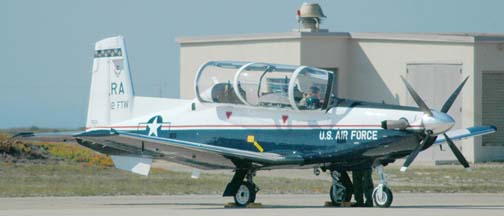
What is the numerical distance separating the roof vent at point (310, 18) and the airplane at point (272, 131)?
20414mm

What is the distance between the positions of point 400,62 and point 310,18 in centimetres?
444

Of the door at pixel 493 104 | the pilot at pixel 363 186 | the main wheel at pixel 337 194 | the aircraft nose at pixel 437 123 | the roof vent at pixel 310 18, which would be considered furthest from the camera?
the roof vent at pixel 310 18

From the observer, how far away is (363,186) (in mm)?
21422

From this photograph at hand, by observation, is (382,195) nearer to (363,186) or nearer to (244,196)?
(363,186)

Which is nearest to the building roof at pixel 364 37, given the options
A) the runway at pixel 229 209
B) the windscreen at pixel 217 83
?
the runway at pixel 229 209

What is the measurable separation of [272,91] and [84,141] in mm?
3836

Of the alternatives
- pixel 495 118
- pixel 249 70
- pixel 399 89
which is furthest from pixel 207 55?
pixel 249 70

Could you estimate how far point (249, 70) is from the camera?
21.5 meters

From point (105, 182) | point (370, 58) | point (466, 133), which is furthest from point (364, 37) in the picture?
point (466, 133)

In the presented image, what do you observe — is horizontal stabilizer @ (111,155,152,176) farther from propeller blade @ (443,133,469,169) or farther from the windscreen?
propeller blade @ (443,133,469,169)

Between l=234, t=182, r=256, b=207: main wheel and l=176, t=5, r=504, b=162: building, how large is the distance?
17.5 meters

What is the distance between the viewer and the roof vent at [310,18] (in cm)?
4281

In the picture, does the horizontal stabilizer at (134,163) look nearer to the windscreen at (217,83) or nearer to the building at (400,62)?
the windscreen at (217,83)

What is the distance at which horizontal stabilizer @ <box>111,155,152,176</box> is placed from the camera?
72.5ft
